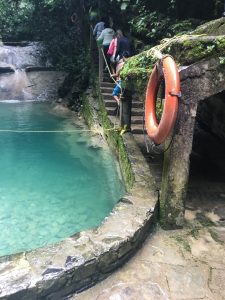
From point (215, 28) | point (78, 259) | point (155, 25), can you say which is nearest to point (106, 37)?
point (155, 25)

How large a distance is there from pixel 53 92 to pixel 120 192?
9.48 meters

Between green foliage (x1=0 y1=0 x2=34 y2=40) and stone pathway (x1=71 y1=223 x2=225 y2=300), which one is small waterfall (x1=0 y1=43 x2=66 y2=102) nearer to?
green foliage (x1=0 y1=0 x2=34 y2=40)

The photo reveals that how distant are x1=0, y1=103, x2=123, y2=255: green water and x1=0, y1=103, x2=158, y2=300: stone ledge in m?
1.26

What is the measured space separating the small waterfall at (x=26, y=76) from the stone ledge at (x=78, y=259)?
11.2 metres

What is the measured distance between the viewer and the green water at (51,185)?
16.0 feet

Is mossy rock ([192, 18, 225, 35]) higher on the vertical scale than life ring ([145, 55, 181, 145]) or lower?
higher

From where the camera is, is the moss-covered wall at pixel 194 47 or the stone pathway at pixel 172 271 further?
the moss-covered wall at pixel 194 47

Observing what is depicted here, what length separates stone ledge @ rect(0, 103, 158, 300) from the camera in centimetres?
288

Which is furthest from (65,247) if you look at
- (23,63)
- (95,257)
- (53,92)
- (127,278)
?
(23,63)

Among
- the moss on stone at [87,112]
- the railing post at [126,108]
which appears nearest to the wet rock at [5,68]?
the moss on stone at [87,112]

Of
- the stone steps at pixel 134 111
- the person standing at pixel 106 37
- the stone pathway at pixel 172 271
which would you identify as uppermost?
the person standing at pixel 106 37

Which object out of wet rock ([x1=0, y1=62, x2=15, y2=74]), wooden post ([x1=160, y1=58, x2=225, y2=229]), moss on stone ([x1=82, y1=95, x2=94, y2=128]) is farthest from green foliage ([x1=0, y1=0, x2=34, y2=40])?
wooden post ([x1=160, y1=58, x2=225, y2=229])

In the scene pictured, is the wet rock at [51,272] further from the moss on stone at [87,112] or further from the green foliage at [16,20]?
the green foliage at [16,20]

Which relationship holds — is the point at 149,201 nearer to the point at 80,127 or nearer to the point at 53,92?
the point at 80,127
